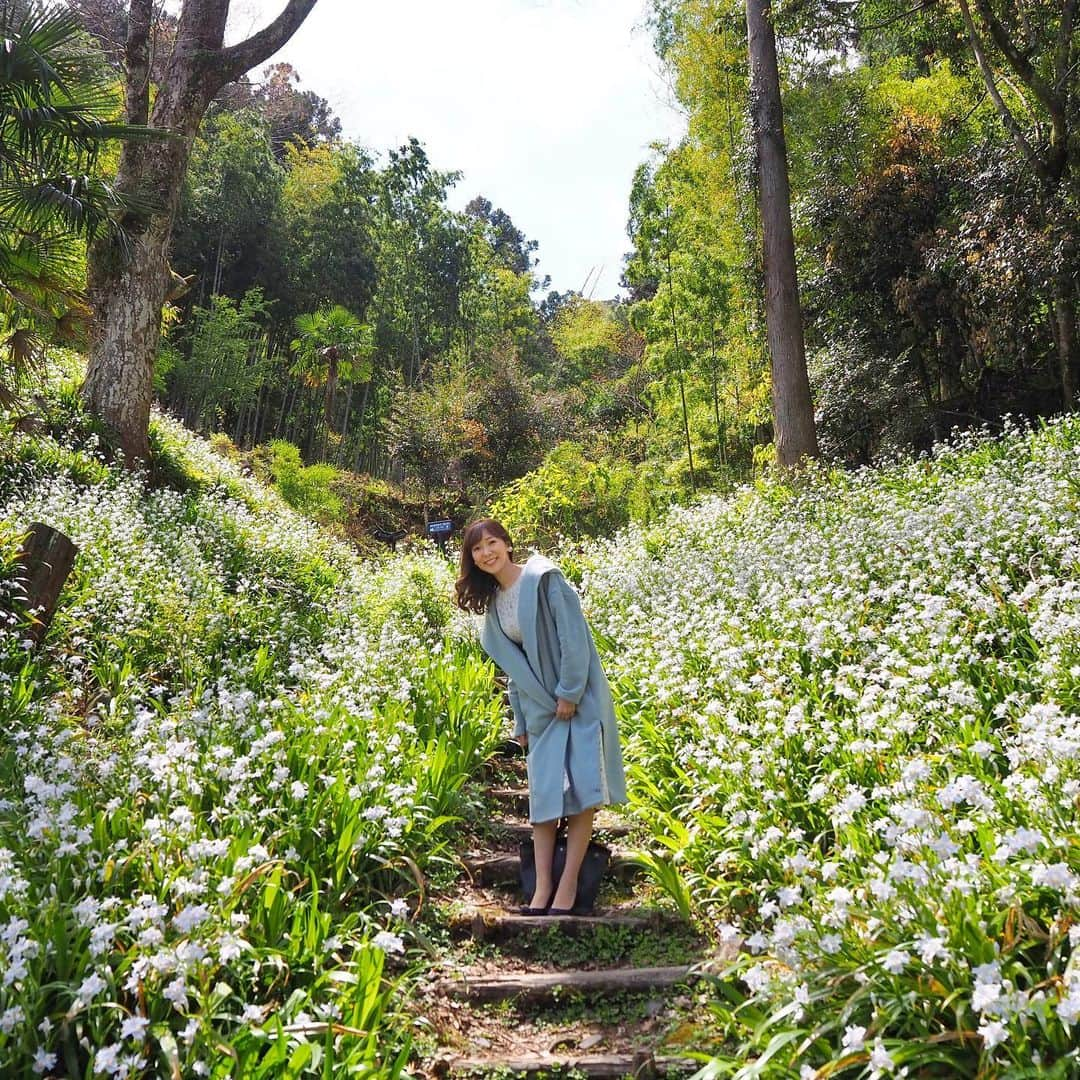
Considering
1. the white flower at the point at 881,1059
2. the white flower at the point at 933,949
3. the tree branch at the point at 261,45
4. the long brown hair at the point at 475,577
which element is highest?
the tree branch at the point at 261,45

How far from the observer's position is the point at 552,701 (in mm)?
3482

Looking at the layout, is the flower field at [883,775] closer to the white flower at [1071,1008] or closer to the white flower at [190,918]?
the white flower at [1071,1008]

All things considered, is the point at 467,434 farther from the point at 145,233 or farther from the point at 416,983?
the point at 416,983

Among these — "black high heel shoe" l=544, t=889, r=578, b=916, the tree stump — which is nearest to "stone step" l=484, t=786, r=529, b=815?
"black high heel shoe" l=544, t=889, r=578, b=916

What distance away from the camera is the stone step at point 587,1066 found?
7.88 feet

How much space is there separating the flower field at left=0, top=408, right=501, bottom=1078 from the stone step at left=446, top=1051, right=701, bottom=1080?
244 mm

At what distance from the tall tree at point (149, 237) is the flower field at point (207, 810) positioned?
225cm

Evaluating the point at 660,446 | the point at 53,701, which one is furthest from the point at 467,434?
the point at 53,701

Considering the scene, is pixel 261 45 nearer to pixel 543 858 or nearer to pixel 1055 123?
pixel 1055 123

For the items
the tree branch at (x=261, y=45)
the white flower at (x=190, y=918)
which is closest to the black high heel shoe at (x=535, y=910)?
the white flower at (x=190, y=918)

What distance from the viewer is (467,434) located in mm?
18906

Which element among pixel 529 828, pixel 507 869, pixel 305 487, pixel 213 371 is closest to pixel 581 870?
pixel 507 869

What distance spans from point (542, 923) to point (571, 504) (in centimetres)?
993

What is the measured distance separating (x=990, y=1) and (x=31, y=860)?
12.1 meters
